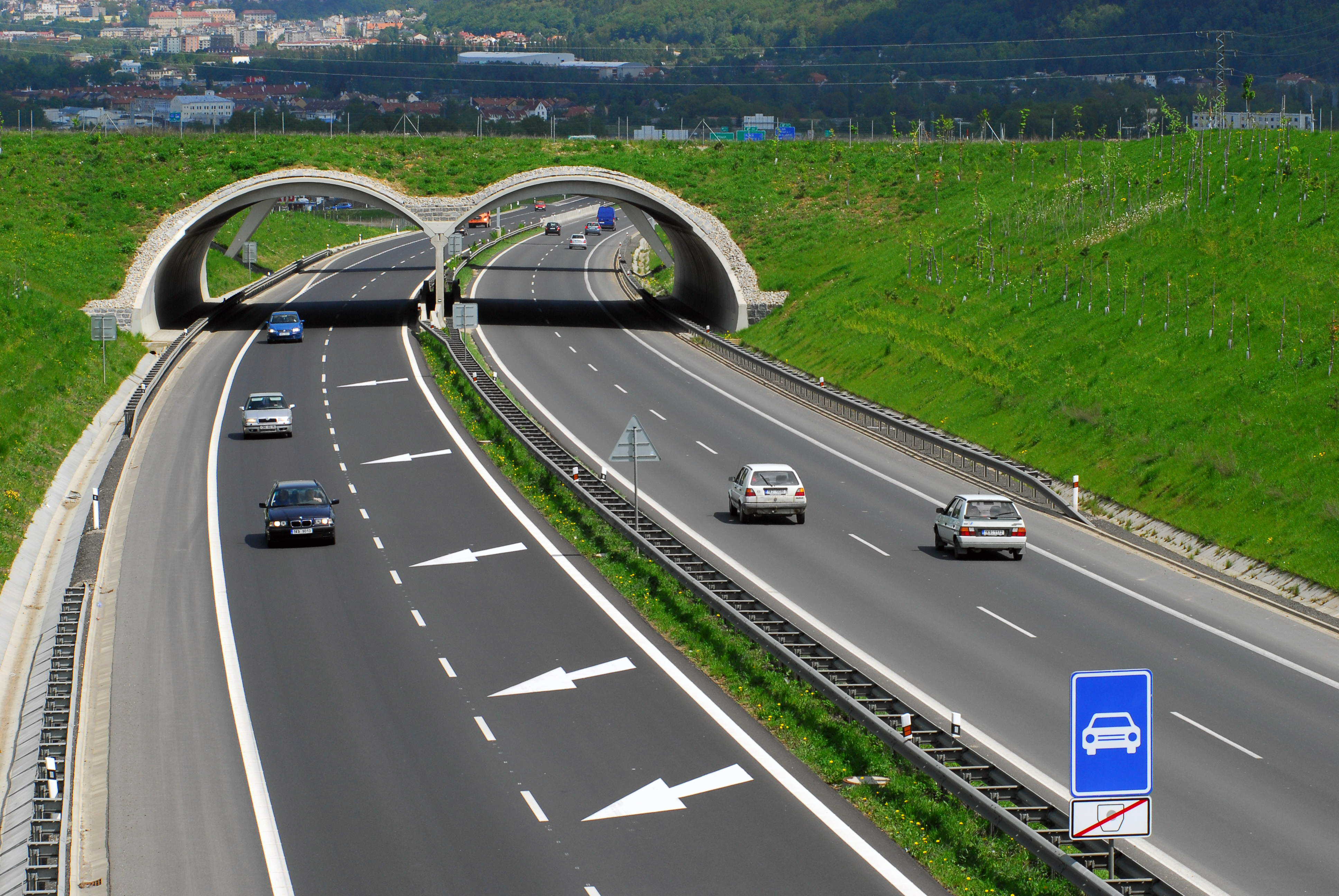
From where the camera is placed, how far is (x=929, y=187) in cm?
7925

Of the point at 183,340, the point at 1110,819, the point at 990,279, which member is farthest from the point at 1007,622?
the point at 183,340

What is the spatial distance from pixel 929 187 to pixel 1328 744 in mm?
61602

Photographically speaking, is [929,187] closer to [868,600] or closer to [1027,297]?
[1027,297]

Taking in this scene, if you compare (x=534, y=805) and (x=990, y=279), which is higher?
(x=990, y=279)

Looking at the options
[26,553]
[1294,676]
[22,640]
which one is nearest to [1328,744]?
[1294,676]

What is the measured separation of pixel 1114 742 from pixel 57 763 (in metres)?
13.9

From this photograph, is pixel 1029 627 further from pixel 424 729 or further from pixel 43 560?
pixel 43 560

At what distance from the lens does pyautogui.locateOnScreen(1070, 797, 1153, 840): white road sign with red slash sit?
1293 cm

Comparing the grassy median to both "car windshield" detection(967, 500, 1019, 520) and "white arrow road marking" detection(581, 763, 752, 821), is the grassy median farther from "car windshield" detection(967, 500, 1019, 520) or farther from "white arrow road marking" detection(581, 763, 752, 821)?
"car windshield" detection(967, 500, 1019, 520)

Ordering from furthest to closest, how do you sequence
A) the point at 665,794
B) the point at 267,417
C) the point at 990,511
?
1. the point at 267,417
2. the point at 990,511
3. the point at 665,794

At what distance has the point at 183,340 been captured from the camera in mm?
62000

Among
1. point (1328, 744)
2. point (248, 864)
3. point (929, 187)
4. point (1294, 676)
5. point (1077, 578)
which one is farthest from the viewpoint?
point (929, 187)

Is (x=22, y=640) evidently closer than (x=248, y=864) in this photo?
No

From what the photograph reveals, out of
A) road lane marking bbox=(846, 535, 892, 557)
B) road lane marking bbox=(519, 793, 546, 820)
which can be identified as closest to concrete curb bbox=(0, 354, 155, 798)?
road lane marking bbox=(519, 793, 546, 820)
